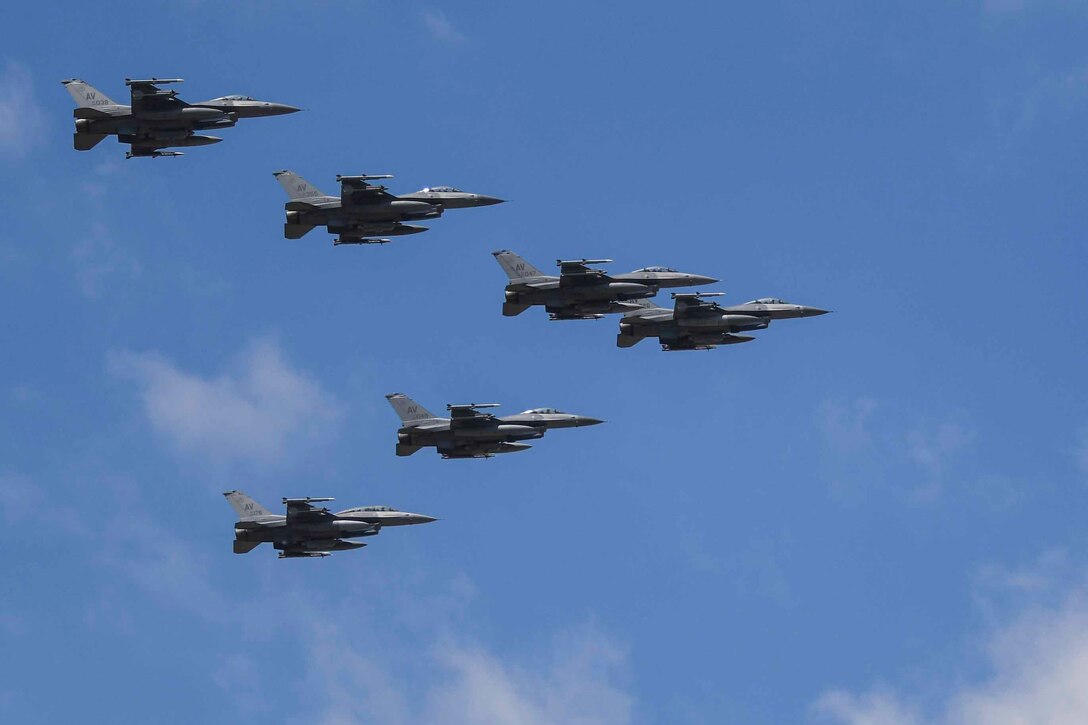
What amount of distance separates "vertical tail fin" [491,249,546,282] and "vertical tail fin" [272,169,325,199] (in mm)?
12024

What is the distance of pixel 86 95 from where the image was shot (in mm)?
118812

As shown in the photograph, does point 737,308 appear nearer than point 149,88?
No

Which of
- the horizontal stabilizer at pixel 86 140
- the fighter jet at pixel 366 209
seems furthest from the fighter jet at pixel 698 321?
the horizontal stabilizer at pixel 86 140

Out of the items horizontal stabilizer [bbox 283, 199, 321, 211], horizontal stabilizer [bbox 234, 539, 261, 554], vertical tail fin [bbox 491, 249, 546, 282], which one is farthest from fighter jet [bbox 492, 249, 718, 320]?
horizontal stabilizer [bbox 234, 539, 261, 554]

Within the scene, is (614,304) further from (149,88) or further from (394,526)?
(149,88)

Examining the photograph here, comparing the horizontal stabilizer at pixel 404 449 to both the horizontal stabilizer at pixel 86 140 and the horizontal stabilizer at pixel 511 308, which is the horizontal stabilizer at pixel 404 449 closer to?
the horizontal stabilizer at pixel 511 308

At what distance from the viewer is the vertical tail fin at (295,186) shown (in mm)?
122062

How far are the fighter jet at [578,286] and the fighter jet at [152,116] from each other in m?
17.7

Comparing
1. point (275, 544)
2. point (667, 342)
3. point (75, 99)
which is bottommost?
point (275, 544)

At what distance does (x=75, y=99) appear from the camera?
118688 mm

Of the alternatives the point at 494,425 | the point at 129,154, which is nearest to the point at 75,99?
the point at 129,154

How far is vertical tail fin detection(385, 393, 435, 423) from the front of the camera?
410 feet

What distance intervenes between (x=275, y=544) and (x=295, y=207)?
2151cm

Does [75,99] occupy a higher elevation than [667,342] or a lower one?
higher
